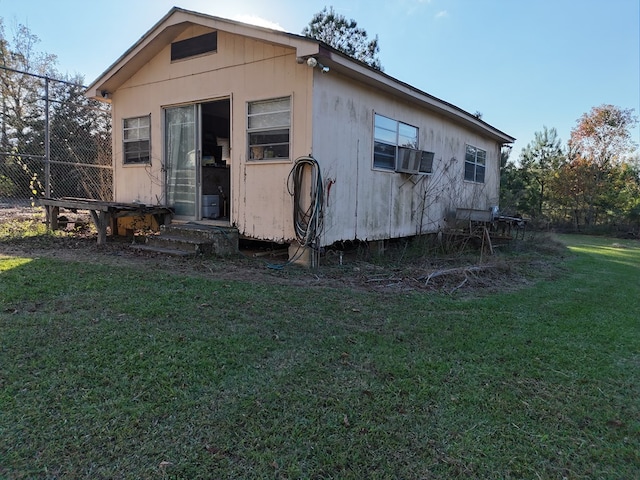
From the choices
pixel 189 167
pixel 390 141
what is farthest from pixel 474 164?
pixel 189 167

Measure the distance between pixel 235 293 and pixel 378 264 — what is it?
309 cm

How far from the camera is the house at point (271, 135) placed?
6.15 metres

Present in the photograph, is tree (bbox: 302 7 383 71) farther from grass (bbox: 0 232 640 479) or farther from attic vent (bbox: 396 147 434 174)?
grass (bbox: 0 232 640 479)

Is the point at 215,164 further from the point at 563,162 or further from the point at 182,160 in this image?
the point at 563,162

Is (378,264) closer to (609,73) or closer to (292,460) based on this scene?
(292,460)

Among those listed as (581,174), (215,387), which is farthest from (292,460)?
(581,174)

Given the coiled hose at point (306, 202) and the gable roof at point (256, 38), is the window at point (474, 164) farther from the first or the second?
the coiled hose at point (306, 202)

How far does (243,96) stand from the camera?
6.63m

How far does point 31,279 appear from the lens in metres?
4.52

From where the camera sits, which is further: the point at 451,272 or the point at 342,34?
the point at 342,34

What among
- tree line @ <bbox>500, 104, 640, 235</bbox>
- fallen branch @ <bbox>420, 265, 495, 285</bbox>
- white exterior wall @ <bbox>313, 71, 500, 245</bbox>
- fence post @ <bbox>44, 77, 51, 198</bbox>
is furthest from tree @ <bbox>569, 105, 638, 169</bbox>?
fence post @ <bbox>44, 77, 51, 198</bbox>

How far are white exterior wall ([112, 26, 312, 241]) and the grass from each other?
2.51m

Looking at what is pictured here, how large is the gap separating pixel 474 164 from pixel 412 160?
4407 millimetres

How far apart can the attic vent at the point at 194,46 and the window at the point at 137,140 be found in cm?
137
